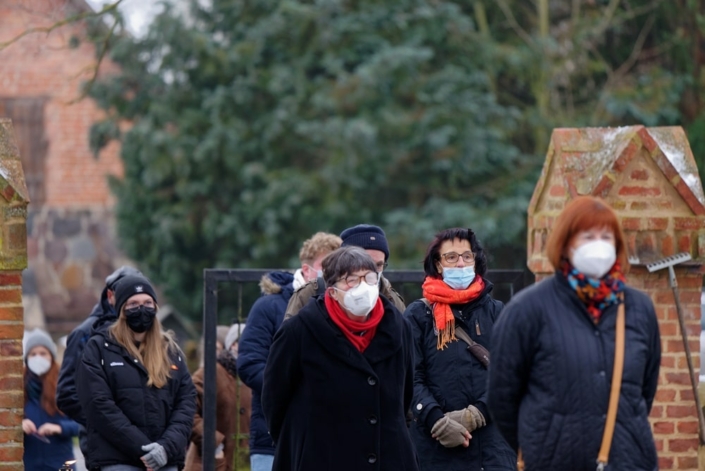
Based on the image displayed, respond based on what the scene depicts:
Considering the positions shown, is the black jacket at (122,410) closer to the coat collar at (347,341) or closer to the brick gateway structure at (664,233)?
the coat collar at (347,341)

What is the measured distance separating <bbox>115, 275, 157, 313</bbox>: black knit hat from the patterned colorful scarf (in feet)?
9.67

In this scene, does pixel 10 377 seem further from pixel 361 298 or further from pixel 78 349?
pixel 361 298

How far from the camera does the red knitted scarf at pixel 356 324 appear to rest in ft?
18.4

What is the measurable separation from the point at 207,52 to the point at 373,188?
2990 millimetres

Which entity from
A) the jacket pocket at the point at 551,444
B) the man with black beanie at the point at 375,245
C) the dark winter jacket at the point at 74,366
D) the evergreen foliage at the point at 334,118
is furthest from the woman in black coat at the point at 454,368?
the evergreen foliage at the point at 334,118

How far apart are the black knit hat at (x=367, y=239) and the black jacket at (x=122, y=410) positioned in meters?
1.35

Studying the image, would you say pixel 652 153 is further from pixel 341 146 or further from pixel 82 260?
pixel 82 260

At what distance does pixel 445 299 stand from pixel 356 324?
943 millimetres

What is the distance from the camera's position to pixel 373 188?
17297 millimetres

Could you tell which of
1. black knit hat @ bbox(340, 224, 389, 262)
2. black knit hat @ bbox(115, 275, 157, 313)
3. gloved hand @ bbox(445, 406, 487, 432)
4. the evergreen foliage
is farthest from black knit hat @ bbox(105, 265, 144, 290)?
the evergreen foliage

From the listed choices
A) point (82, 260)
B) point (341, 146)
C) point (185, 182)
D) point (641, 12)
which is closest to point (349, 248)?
point (341, 146)

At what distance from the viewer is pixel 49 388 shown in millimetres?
8727

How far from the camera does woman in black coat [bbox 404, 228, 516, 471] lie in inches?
247

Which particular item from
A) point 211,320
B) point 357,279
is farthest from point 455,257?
point 211,320
